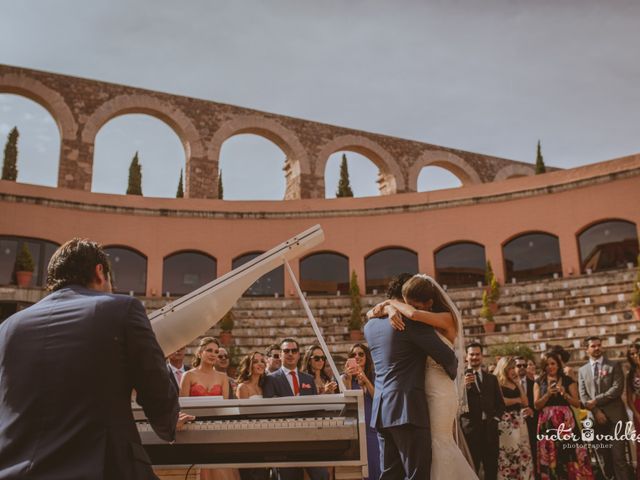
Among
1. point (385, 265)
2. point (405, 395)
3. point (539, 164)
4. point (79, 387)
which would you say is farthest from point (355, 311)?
point (539, 164)

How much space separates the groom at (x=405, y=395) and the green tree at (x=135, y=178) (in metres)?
20.8

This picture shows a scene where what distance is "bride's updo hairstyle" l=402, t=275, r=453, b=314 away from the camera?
4.27m

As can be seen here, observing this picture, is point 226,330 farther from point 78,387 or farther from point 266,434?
point 78,387

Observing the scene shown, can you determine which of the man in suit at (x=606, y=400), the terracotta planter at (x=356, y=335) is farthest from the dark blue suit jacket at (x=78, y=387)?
the terracotta planter at (x=356, y=335)

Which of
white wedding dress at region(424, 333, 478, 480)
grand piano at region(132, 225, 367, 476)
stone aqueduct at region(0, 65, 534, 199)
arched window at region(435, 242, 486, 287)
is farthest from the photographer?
stone aqueduct at region(0, 65, 534, 199)

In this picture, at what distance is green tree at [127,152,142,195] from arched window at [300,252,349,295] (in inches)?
308

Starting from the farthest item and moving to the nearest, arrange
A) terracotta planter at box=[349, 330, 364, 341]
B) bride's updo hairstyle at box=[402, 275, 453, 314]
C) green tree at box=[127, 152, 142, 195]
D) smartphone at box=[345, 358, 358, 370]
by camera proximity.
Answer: green tree at box=[127, 152, 142, 195]
terracotta planter at box=[349, 330, 364, 341]
smartphone at box=[345, 358, 358, 370]
bride's updo hairstyle at box=[402, 275, 453, 314]

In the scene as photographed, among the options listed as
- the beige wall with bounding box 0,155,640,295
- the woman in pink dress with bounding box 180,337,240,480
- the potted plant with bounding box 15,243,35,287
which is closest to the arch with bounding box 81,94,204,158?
the beige wall with bounding box 0,155,640,295

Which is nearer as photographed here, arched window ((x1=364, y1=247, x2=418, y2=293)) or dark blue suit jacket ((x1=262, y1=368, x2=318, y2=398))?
dark blue suit jacket ((x1=262, y1=368, x2=318, y2=398))

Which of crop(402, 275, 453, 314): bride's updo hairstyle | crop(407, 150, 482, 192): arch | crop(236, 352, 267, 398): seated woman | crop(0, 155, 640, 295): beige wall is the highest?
crop(407, 150, 482, 192): arch

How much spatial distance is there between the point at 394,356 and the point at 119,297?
2.43 meters

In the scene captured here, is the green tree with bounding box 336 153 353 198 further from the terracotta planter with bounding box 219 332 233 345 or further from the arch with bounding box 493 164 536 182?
the terracotta planter with bounding box 219 332 233 345

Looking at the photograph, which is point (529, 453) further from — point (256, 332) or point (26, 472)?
point (256, 332)

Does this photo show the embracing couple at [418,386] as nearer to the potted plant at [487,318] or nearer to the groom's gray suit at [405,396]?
the groom's gray suit at [405,396]
